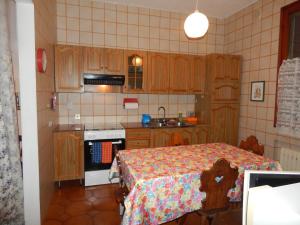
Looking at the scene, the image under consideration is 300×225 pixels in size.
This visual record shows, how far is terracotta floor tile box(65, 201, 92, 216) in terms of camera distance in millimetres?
2439

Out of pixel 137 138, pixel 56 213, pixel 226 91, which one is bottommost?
pixel 56 213

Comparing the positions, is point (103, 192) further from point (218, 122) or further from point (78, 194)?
point (218, 122)

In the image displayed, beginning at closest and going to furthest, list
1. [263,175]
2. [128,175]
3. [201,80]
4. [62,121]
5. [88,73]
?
[263,175] → [128,175] → [88,73] → [62,121] → [201,80]

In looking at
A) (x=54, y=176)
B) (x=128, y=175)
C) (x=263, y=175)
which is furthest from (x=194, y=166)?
(x=54, y=176)

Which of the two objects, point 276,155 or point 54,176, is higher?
point 276,155

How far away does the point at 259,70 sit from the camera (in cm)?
334

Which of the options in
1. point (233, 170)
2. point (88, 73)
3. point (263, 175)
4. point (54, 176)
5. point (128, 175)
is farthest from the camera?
point (88, 73)

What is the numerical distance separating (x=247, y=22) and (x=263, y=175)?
364cm

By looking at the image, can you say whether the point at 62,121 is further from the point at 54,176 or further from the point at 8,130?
the point at 8,130

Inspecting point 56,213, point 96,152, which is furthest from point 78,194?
point 96,152

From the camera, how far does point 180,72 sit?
3.65 meters

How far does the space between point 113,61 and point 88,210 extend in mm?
2145

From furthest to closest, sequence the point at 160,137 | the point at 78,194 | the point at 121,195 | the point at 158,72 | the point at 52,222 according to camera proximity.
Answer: the point at 158,72 → the point at 160,137 → the point at 78,194 → the point at 52,222 → the point at 121,195

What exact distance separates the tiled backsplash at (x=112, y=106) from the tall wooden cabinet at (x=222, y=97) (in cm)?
55
